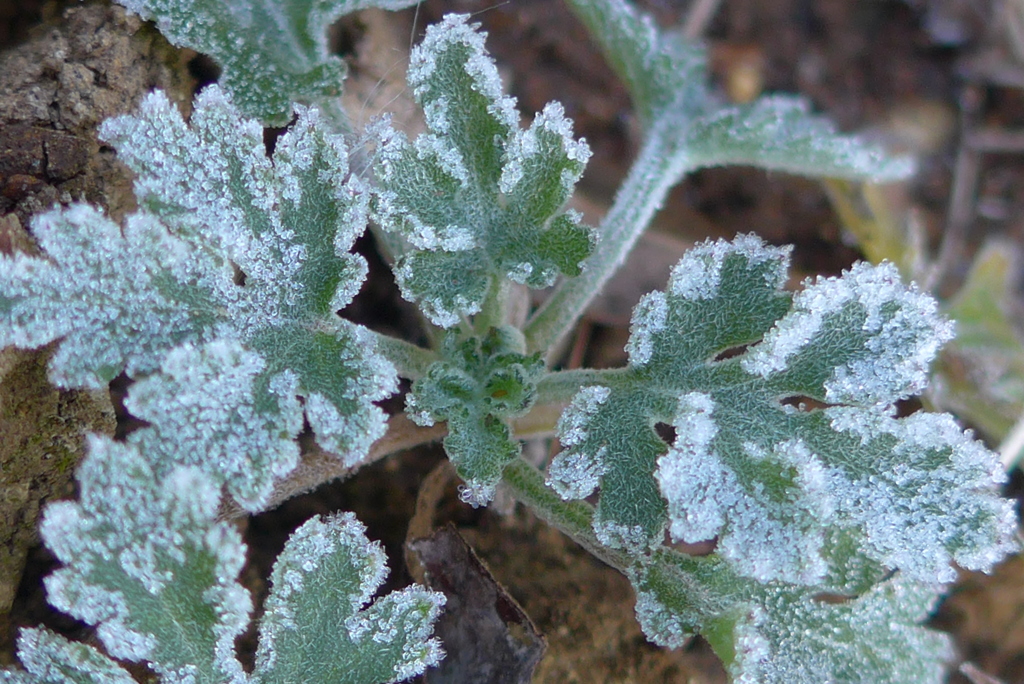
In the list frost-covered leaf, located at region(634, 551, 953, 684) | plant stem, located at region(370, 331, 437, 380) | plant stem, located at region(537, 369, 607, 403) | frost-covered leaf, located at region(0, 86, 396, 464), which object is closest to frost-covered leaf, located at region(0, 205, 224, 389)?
frost-covered leaf, located at region(0, 86, 396, 464)

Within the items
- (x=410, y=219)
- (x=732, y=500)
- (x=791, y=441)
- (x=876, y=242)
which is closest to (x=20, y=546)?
(x=410, y=219)

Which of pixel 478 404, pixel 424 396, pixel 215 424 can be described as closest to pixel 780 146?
pixel 478 404

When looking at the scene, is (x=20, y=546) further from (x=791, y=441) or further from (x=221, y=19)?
(x=791, y=441)

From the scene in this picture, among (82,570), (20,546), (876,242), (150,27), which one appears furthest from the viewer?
(876,242)

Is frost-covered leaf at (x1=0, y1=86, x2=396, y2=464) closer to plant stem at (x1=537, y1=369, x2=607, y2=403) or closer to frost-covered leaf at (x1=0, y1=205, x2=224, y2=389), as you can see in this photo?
frost-covered leaf at (x1=0, y1=205, x2=224, y2=389)

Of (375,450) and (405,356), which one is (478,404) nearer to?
(405,356)

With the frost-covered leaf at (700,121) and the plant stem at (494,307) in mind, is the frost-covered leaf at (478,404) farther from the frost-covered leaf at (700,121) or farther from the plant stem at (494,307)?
the frost-covered leaf at (700,121)
